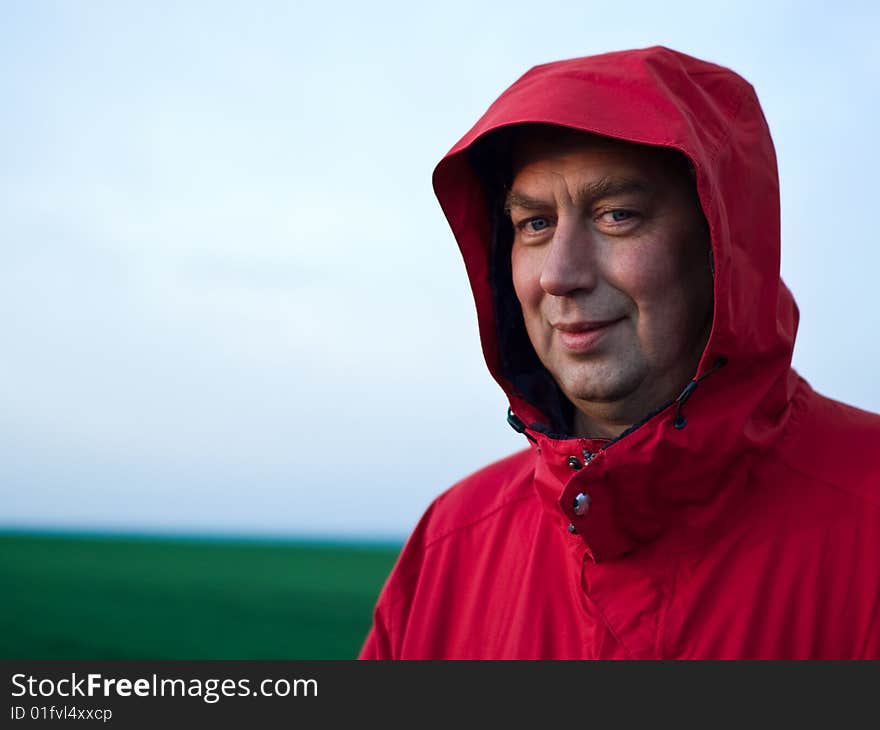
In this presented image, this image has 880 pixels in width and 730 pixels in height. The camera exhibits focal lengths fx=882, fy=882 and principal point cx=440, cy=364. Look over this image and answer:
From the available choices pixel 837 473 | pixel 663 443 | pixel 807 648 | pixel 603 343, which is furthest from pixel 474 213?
pixel 807 648

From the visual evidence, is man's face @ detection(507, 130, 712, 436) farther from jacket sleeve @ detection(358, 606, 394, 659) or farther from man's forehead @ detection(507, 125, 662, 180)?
jacket sleeve @ detection(358, 606, 394, 659)

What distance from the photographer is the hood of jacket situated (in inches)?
82.4

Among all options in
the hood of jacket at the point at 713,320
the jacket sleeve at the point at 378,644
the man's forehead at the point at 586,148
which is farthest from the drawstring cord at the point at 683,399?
the jacket sleeve at the point at 378,644

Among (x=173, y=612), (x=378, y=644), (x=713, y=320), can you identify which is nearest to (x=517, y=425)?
(x=713, y=320)

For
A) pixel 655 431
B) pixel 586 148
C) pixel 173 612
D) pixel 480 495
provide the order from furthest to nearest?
pixel 173 612 → pixel 480 495 → pixel 586 148 → pixel 655 431

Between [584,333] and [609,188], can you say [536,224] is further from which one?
[584,333]

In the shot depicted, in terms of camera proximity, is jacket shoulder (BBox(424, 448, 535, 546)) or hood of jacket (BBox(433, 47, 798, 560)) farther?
jacket shoulder (BBox(424, 448, 535, 546))

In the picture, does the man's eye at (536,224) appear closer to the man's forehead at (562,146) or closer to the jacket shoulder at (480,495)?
the man's forehead at (562,146)

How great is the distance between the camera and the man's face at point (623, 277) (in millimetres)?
2279

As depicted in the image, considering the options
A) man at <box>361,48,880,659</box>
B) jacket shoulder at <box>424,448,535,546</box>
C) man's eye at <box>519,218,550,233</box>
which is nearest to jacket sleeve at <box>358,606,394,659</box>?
man at <box>361,48,880,659</box>

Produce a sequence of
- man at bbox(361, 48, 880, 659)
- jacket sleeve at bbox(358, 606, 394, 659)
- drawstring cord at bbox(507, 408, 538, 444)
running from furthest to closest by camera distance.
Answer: jacket sleeve at bbox(358, 606, 394, 659)
drawstring cord at bbox(507, 408, 538, 444)
man at bbox(361, 48, 880, 659)

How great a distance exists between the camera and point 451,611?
8.14 ft

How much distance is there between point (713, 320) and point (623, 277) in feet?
0.89

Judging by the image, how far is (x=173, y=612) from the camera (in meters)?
11.8
